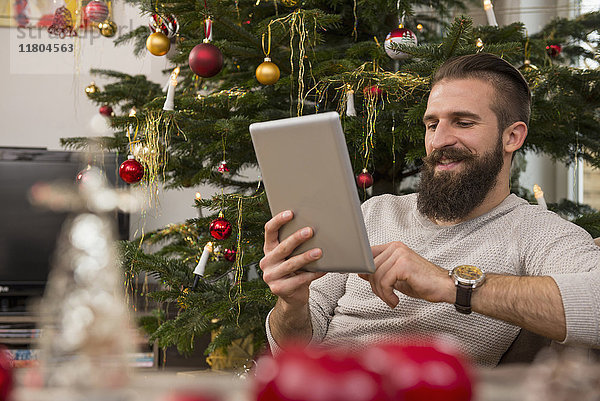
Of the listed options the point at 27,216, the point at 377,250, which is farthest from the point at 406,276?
the point at 27,216

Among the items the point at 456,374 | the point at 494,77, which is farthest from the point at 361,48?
the point at 456,374

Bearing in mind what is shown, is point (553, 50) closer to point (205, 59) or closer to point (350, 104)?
point (350, 104)

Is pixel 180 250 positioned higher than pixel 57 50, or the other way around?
pixel 57 50

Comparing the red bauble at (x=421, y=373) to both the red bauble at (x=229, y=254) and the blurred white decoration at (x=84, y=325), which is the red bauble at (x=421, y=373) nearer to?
the blurred white decoration at (x=84, y=325)

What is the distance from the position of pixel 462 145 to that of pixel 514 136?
0.43 feet

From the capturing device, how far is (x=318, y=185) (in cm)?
83

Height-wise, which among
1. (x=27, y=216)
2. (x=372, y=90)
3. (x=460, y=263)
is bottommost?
(x=27, y=216)

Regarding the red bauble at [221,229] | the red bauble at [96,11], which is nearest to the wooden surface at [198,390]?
the red bauble at [221,229]

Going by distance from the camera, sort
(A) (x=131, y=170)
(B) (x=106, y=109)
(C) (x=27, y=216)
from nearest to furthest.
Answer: (A) (x=131, y=170)
(B) (x=106, y=109)
(C) (x=27, y=216)

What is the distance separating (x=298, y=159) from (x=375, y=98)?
27.3 inches

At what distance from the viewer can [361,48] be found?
5.25ft

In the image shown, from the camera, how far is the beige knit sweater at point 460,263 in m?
1.05

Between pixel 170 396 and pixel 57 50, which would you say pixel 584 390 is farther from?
pixel 57 50

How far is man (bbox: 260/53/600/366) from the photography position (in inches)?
35.6
